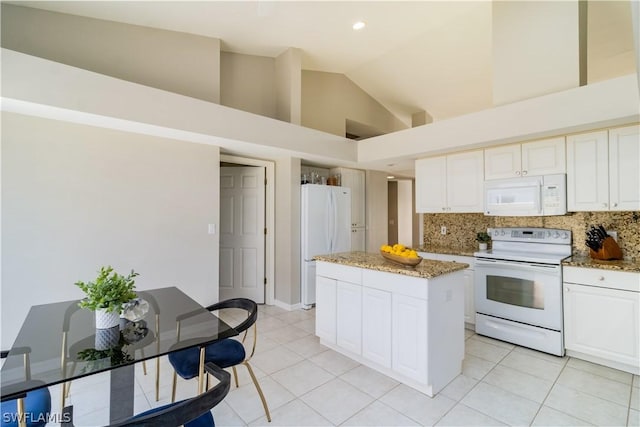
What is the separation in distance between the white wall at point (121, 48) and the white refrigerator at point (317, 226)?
1.85 m

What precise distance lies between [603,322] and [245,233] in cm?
417

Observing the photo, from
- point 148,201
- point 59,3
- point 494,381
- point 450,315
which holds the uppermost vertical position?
point 59,3

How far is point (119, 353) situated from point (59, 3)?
10.5ft

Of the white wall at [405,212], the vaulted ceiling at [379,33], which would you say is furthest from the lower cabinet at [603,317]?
the white wall at [405,212]

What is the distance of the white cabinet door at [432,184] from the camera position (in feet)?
12.6

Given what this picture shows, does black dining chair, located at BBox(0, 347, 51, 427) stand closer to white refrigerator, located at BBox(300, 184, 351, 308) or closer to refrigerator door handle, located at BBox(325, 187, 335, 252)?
white refrigerator, located at BBox(300, 184, 351, 308)

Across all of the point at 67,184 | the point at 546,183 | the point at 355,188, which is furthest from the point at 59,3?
the point at 546,183

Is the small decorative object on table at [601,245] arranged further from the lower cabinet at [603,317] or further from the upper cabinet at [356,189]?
the upper cabinet at [356,189]

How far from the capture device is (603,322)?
2508 millimetres

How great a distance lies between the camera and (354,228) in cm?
520

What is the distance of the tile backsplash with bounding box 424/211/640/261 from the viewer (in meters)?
2.83

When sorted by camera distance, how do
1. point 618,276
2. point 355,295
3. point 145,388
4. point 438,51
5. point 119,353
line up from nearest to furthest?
point 119,353 < point 145,388 < point 618,276 < point 355,295 < point 438,51

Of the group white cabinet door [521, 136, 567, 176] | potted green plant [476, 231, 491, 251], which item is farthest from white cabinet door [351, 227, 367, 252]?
white cabinet door [521, 136, 567, 176]

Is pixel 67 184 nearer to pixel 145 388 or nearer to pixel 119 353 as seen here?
pixel 145 388
